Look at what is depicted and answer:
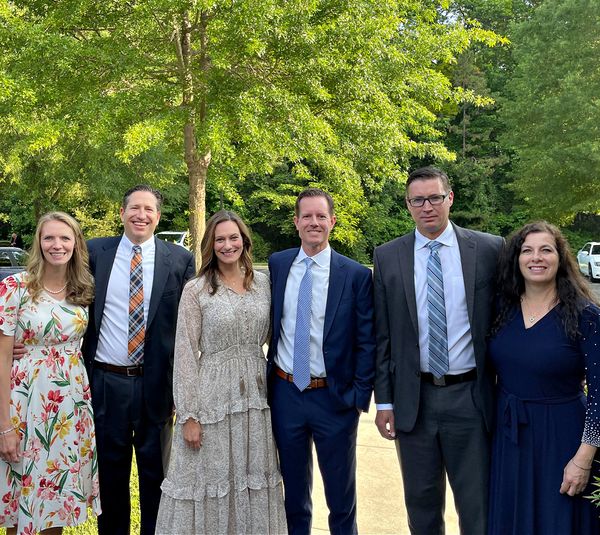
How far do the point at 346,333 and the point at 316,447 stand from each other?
70 cm

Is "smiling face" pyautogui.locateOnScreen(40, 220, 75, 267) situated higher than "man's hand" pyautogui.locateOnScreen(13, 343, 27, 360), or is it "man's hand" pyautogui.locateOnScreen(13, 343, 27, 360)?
"smiling face" pyautogui.locateOnScreen(40, 220, 75, 267)

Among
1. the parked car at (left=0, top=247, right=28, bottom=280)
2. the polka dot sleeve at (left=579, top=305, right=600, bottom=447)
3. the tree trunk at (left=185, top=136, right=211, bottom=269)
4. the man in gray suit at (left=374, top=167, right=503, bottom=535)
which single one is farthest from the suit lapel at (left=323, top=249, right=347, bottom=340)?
the parked car at (left=0, top=247, right=28, bottom=280)

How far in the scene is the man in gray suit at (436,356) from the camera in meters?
3.09

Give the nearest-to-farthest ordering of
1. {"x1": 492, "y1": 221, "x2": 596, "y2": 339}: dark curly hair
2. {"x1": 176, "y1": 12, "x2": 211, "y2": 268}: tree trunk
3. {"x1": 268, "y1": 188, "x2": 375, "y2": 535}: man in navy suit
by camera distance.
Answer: {"x1": 492, "y1": 221, "x2": 596, "y2": 339}: dark curly hair < {"x1": 268, "y1": 188, "x2": 375, "y2": 535}: man in navy suit < {"x1": 176, "y1": 12, "x2": 211, "y2": 268}: tree trunk

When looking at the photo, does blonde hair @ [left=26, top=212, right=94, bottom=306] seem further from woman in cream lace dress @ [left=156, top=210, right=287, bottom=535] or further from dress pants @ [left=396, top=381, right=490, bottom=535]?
dress pants @ [left=396, top=381, right=490, bottom=535]

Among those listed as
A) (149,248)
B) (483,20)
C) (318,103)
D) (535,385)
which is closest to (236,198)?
(318,103)

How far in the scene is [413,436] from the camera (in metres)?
3.20

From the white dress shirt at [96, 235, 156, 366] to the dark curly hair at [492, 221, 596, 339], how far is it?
82.8 inches

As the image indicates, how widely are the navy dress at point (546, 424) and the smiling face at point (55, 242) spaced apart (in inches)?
98.3

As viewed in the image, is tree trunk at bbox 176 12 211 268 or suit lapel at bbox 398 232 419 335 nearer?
suit lapel at bbox 398 232 419 335

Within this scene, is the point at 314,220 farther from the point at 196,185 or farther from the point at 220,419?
the point at 196,185

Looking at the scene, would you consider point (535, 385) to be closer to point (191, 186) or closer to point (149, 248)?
point (149, 248)

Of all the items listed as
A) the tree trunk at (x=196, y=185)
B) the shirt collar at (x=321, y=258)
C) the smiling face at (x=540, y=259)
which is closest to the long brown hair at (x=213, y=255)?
the shirt collar at (x=321, y=258)

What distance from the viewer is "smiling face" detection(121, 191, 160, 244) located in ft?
11.6
